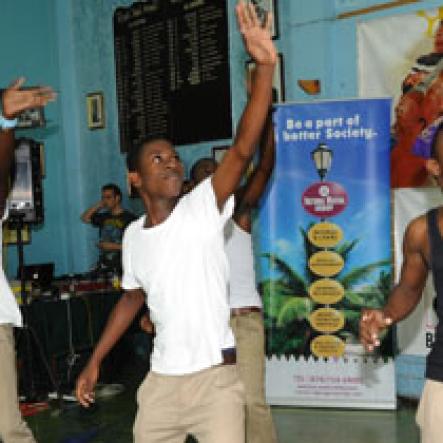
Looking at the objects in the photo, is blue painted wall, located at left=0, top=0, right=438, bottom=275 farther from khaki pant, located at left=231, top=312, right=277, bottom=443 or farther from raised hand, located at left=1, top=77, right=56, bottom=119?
raised hand, located at left=1, top=77, right=56, bottom=119

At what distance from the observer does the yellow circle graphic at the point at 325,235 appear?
185 inches

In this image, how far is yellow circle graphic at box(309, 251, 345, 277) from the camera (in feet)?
15.4

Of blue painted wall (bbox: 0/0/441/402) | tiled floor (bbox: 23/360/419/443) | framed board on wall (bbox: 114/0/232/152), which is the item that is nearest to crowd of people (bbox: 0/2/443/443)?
tiled floor (bbox: 23/360/419/443)

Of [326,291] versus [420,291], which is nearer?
[420,291]

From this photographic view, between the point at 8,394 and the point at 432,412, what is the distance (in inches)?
66.7

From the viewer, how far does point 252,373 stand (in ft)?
10.4

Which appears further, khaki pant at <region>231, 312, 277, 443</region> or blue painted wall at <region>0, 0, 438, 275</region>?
blue painted wall at <region>0, 0, 438, 275</region>

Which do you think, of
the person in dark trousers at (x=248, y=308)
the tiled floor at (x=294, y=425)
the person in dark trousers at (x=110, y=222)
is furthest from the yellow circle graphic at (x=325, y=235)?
the person in dark trousers at (x=110, y=222)

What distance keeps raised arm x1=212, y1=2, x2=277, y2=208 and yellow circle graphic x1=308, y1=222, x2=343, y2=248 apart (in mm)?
2620

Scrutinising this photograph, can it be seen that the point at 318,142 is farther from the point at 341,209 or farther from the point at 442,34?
the point at 442,34

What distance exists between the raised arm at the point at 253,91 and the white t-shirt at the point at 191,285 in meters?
0.13

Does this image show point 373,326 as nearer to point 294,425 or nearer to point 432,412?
point 432,412

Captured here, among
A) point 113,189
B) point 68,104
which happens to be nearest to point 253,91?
point 113,189

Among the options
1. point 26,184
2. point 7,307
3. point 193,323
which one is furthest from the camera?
point 26,184
